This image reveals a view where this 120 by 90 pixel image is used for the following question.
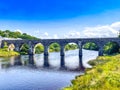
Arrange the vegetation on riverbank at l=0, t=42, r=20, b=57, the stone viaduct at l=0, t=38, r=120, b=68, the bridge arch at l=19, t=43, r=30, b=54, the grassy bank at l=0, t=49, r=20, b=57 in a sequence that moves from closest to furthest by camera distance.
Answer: the stone viaduct at l=0, t=38, r=120, b=68 < the grassy bank at l=0, t=49, r=20, b=57 < the vegetation on riverbank at l=0, t=42, r=20, b=57 < the bridge arch at l=19, t=43, r=30, b=54

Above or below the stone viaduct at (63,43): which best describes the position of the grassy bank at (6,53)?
below

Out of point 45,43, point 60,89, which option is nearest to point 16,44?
point 45,43

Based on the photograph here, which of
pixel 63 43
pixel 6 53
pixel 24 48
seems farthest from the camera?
pixel 24 48

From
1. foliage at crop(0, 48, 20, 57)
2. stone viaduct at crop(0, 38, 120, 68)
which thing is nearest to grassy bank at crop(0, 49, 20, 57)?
foliage at crop(0, 48, 20, 57)

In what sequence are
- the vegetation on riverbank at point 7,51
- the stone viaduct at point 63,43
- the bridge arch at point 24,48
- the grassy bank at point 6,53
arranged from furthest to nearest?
the bridge arch at point 24,48, the vegetation on riverbank at point 7,51, the grassy bank at point 6,53, the stone viaduct at point 63,43

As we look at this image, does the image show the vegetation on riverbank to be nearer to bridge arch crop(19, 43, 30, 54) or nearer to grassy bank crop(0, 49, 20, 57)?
grassy bank crop(0, 49, 20, 57)

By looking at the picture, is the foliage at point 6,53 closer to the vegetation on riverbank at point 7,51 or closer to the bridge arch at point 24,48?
the vegetation on riverbank at point 7,51

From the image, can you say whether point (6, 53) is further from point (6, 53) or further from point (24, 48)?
point (24, 48)

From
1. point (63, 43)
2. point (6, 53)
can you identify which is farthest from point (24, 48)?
point (63, 43)

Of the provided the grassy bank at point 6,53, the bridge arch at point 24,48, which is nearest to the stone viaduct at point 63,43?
the bridge arch at point 24,48

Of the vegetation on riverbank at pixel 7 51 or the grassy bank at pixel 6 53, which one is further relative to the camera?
the vegetation on riverbank at pixel 7 51

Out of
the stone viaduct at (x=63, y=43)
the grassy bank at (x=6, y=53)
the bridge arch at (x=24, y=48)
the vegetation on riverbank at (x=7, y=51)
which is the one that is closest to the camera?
the stone viaduct at (x=63, y=43)

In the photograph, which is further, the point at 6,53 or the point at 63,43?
the point at 6,53

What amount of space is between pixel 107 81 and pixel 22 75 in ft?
116
